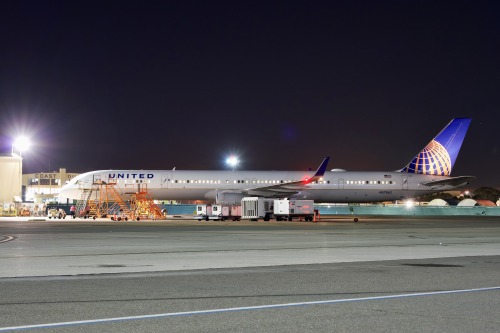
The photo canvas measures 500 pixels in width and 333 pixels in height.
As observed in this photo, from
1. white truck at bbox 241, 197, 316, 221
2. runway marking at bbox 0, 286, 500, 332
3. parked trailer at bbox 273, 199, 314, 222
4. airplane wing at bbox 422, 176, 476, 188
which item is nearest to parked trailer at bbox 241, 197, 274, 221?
white truck at bbox 241, 197, 316, 221

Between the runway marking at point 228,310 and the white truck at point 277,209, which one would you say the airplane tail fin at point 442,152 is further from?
the runway marking at point 228,310

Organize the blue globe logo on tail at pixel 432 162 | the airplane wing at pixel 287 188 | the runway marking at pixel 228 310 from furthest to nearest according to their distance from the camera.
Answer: the blue globe logo on tail at pixel 432 162
the airplane wing at pixel 287 188
the runway marking at pixel 228 310

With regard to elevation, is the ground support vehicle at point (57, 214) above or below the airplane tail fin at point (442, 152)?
below

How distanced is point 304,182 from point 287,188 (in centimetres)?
208

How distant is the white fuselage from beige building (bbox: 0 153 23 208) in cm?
654

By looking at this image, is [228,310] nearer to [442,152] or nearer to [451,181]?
[451,181]

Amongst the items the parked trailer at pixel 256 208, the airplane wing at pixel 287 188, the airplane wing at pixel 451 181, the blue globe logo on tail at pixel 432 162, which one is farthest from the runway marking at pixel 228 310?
the blue globe logo on tail at pixel 432 162

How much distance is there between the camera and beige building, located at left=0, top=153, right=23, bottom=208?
3054 inches

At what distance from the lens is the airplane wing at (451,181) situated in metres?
76.8

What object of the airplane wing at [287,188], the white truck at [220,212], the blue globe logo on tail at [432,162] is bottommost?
the white truck at [220,212]

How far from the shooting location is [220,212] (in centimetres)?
6619

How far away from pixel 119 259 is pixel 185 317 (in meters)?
10.9

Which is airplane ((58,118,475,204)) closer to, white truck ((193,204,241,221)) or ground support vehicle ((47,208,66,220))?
ground support vehicle ((47,208,66,220))

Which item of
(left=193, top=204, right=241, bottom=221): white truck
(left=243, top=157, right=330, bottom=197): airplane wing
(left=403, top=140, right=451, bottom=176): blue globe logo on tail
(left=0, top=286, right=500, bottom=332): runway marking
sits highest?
(left=403, top=140, right=451, bottom=176): blue globe logo on tail
